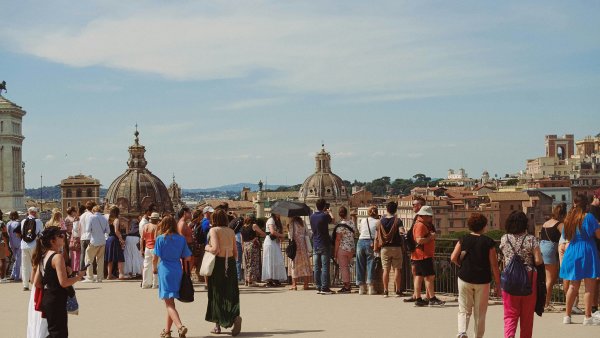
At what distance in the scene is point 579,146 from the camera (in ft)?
655

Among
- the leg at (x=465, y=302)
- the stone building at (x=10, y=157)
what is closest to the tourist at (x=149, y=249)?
the leg at (x=465, y=302)

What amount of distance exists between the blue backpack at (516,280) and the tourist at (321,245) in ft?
17.8

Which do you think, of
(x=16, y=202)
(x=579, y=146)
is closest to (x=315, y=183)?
(x=16, y=202)

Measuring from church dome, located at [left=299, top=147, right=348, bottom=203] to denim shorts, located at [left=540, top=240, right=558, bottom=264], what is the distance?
370 feet

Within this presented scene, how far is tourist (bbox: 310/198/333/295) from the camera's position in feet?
47.3

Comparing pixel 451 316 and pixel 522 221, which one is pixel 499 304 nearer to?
pixel 451 316

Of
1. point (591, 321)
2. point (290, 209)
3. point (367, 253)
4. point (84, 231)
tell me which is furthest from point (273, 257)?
point (591, 321)

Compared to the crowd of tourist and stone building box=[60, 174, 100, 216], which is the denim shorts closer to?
the crowd of tourist

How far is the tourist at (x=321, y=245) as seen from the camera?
14414mm

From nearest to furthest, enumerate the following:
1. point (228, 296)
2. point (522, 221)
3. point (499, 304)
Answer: point (522, 221) → point (228, 296) → point (499, 304)

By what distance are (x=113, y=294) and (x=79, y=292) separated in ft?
2.24

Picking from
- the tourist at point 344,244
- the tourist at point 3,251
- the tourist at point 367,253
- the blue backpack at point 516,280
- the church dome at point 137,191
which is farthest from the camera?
the church dome at point 137,191

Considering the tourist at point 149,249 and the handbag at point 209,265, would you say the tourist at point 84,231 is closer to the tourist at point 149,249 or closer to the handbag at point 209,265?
the tourist at point 149,249

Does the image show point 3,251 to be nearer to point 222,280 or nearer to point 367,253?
point 367,253
